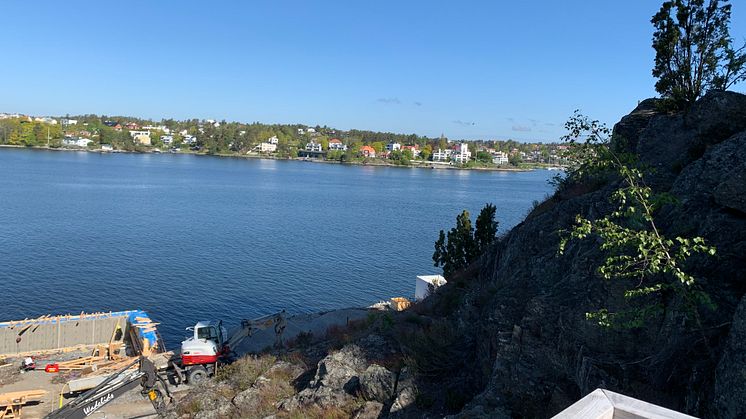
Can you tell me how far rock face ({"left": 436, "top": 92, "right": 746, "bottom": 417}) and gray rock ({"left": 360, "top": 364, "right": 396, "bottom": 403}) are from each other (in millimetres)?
2074

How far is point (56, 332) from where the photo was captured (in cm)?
2764

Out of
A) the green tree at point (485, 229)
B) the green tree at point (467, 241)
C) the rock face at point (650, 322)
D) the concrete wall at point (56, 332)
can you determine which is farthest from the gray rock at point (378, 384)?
the concrete wall at point (56, 332)

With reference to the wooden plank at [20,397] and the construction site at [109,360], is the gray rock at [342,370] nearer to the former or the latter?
the construction site at [109,360]

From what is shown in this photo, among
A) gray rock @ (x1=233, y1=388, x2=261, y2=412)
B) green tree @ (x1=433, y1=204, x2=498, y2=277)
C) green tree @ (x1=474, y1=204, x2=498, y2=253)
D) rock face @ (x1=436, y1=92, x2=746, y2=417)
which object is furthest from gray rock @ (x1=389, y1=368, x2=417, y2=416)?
green tree @ (x1=474, y1=204, x2=498, y2=253)

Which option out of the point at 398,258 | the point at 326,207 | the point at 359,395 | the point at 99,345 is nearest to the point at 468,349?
the point at 359,395

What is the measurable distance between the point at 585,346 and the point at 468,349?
14.8ft

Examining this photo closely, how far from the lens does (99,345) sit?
27.2 metres

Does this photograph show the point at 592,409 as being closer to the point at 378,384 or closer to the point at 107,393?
the point at 378,384

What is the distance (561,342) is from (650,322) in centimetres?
176

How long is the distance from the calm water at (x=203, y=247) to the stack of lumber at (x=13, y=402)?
1320 cm

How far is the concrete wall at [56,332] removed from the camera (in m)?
26.9

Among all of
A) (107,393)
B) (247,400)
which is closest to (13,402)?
(107,393)

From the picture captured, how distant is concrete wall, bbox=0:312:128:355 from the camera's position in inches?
1061

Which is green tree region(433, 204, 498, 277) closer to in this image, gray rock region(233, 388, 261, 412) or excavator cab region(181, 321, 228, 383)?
excavator cab region(181, 321, 228, 383)
